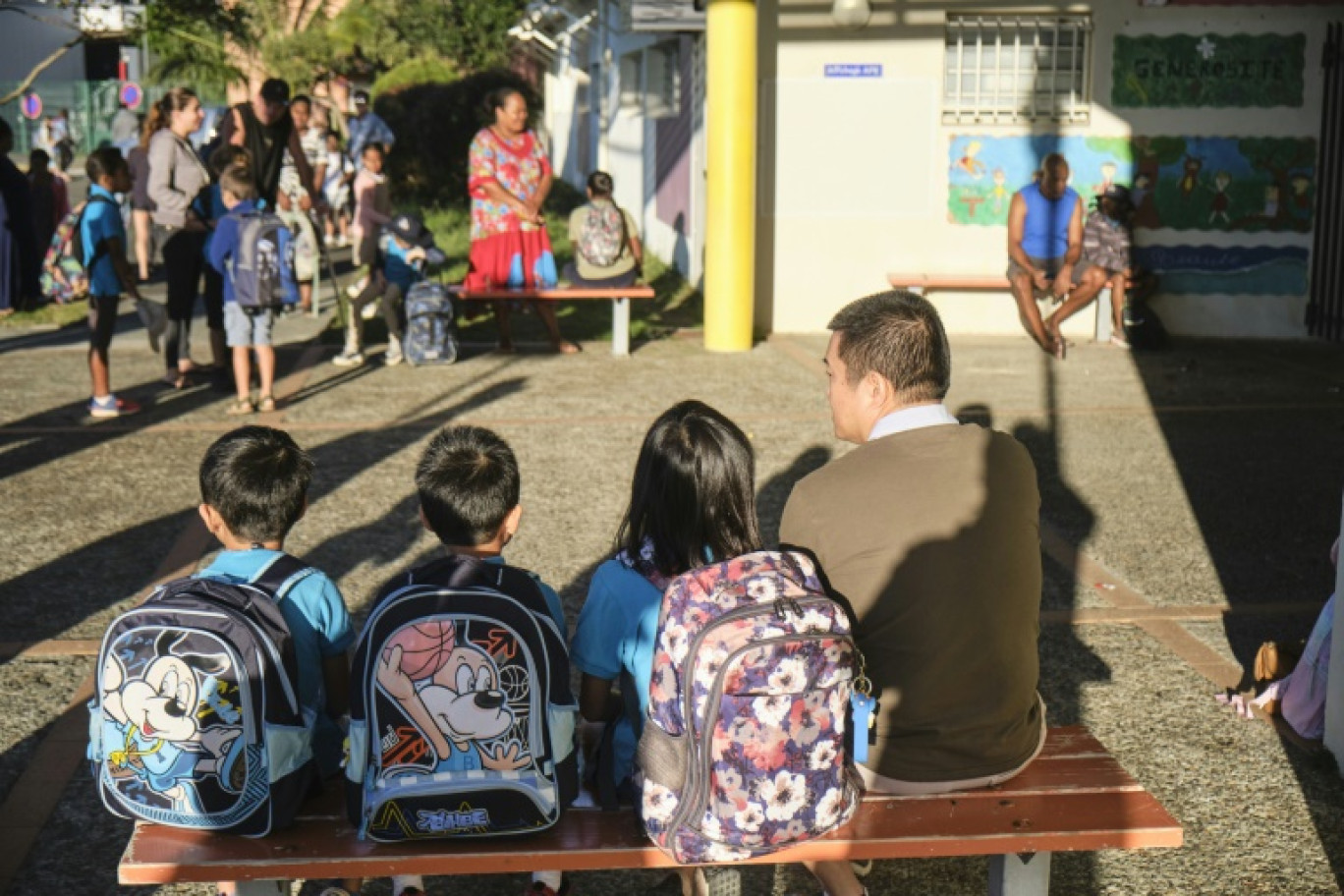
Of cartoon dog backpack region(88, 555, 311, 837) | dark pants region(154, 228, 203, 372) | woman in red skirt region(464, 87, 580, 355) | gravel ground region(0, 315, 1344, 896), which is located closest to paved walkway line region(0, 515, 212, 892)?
gravel ground region(0, 315, 1344, 896)

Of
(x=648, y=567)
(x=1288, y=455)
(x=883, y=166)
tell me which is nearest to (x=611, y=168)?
(x=883, y=166)

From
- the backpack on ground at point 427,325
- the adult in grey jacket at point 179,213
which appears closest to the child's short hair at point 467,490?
the adult in grey jacket at point 179,213

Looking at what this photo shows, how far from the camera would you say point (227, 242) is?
8656 millimetres

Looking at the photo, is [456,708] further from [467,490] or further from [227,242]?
[227,242]

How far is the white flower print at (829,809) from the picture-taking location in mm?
3084

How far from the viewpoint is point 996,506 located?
320 centimetres

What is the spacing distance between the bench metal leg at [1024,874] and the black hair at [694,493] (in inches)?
32.7

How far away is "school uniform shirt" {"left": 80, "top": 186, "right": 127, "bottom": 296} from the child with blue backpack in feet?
7.83

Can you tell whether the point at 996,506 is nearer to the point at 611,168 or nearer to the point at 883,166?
the point at 883,166

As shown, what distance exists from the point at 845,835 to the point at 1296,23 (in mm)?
11396

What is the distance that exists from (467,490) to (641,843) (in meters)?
0.80

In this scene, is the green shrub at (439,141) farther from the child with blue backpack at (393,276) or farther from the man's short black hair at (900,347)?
the man's short black hair at (900,347)

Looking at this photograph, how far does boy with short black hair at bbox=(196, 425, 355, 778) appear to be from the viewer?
3389 mm

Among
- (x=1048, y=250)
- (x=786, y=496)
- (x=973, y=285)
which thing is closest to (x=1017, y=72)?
(x=1048, y=250)
